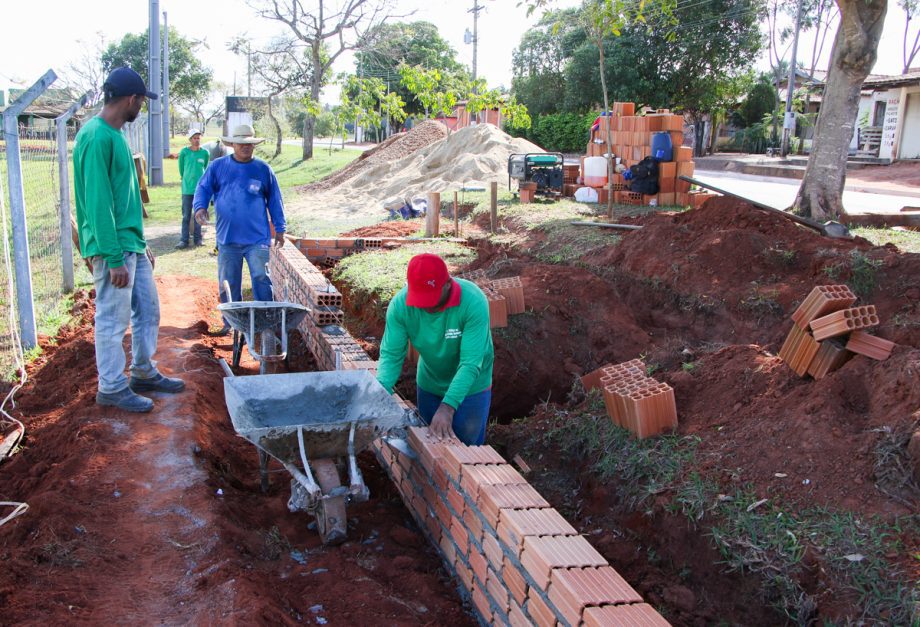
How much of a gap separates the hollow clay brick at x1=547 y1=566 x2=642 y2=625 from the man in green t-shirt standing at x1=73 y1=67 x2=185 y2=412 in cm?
307

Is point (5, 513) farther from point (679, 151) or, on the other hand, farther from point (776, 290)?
point (679, 151)

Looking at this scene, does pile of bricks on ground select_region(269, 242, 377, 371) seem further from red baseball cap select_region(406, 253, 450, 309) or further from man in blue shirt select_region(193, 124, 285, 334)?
red baseball cap select_region(406, 253, 450, 309)

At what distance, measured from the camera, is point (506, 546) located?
2.87 meters

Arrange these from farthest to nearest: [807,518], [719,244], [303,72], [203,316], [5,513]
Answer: [303,72], [203,316], [719,244], [5,513], [807,518]

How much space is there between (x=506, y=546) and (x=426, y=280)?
1.31 metres

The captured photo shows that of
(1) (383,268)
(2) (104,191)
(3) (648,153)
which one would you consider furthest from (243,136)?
(3) (648,153)

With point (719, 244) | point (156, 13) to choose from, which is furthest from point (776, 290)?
point (156, 13)

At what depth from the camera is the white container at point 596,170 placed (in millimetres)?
13312

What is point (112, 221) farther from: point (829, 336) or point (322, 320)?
point (829, 336)

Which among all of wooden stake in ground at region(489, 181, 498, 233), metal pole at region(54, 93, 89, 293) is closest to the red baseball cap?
metal pole at region(54, 93, 89, 293)

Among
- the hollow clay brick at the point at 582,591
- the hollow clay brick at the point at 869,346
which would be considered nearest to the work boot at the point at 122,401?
the hollow clay brick at the point at 582,591

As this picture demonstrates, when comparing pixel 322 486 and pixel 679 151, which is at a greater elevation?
pixel 679 151

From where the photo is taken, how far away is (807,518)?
326cm

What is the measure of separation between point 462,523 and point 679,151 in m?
10.2
